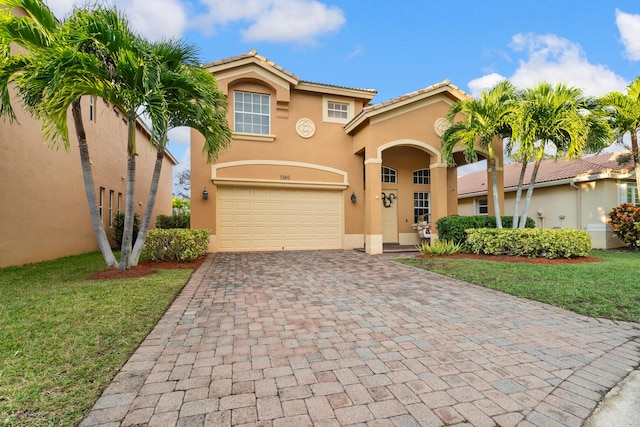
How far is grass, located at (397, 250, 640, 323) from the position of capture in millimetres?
4832

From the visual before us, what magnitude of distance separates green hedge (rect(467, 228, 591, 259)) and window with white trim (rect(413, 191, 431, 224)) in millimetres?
4470

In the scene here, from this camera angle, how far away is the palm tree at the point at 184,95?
6.30m

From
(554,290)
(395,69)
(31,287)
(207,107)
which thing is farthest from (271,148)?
(554,290)

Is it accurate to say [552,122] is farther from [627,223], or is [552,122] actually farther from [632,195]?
[632,195]

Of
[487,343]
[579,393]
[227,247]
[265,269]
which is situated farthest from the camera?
[227,247]

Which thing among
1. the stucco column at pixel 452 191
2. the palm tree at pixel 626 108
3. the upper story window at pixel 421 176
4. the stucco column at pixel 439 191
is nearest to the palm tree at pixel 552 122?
the palm tree at pixel 626 108

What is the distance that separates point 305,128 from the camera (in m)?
12.5

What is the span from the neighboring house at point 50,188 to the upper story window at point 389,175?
10363 millimetres

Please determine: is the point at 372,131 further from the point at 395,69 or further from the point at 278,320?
the point at 278,320

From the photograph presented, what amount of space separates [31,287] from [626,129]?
17.1 meters

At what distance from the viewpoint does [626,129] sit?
35.3 feet

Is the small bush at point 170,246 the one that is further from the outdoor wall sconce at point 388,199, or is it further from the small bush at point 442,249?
the outdoor wall sconce at point 388,199

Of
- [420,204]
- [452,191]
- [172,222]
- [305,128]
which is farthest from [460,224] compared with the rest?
[172,222]

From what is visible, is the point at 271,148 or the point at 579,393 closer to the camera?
the point at 579,393
